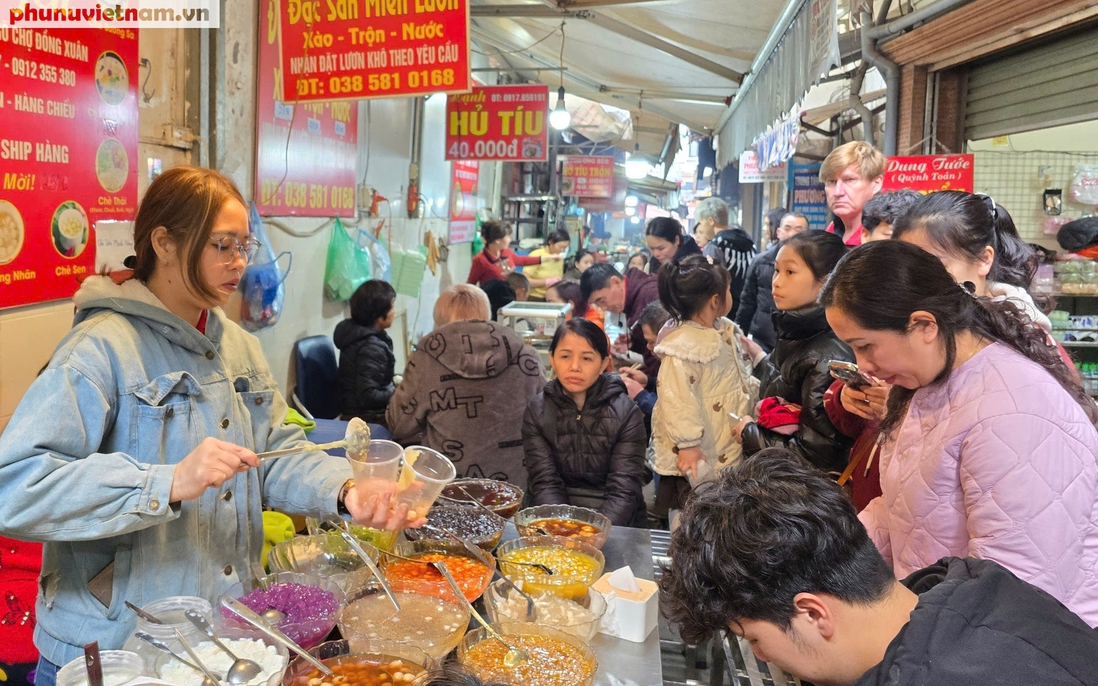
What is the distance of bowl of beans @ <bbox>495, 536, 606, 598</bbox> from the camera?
6.98ft

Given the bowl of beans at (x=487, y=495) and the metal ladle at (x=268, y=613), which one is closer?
the metal ladle at (x=268, y=613)

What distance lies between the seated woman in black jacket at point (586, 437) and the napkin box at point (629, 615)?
1278 millimetres

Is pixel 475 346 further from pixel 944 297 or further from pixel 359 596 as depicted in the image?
pixel 944 297

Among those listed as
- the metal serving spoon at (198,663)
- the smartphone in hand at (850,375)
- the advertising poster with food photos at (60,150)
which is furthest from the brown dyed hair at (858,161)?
the metal serving spoon at (198,663)

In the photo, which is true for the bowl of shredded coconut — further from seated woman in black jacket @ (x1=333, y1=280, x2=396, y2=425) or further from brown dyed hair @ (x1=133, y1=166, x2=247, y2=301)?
seated woman in black jacket @ (x1=333, y1=280, x2=396, y2=425)

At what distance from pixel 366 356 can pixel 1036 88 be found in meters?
4.83

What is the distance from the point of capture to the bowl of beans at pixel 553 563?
2.13 meters

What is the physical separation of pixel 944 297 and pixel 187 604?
1939 millimetres

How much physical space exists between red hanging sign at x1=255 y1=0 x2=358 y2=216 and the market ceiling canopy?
1772 mm

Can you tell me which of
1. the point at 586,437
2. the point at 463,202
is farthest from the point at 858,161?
the point at 463,202

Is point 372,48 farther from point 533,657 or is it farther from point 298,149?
point 533,657

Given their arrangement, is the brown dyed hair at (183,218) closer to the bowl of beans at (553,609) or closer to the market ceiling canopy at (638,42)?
the bowl of beans at (553,609)

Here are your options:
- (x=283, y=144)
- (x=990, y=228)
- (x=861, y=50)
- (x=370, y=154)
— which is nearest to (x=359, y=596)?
(x=990, y=228)

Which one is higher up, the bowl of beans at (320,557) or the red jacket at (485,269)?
the red jacket at (485,269)
